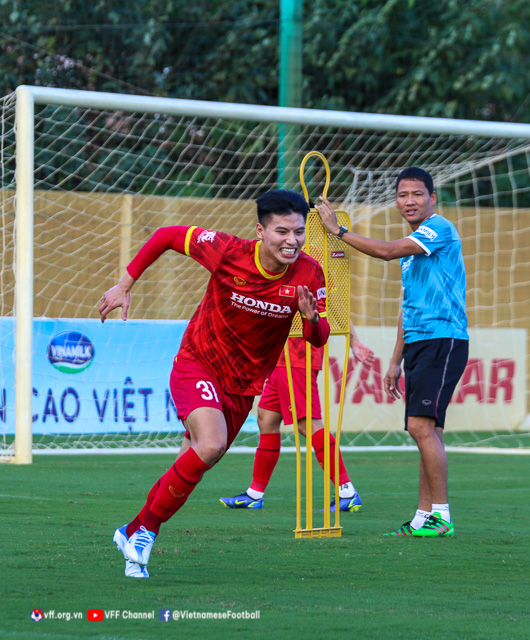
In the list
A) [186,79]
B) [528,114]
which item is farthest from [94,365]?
[528,114]

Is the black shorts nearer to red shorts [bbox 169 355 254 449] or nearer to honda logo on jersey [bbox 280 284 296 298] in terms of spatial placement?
red shorts [bbox 169 355 254 449]

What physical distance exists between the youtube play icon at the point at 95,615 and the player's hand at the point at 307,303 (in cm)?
165

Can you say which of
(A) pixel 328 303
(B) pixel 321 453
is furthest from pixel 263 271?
(B) pixel 321 453

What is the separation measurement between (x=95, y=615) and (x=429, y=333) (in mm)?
3113

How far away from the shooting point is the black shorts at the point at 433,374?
627 centimetres

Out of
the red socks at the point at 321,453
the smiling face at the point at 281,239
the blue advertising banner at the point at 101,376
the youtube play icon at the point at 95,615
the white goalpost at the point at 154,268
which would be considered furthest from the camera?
the blue advertising banner at the point at 101,376

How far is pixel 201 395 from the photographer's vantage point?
4910mm

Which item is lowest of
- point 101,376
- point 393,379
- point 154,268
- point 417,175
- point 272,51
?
point 101,376

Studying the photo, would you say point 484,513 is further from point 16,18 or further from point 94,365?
point 16,18

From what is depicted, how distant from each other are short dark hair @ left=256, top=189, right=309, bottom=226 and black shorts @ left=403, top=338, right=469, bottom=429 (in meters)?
1.60

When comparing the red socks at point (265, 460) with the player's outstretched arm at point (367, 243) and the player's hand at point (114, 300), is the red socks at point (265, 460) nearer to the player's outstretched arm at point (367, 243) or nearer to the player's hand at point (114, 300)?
the player's outstretched arm at point (367, 243)

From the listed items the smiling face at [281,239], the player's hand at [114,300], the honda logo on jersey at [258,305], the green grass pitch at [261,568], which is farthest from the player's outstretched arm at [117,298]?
the green grass pitch at [261,568]

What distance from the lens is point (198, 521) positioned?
21.9 ft

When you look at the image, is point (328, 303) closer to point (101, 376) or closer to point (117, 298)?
point (117, 298)
